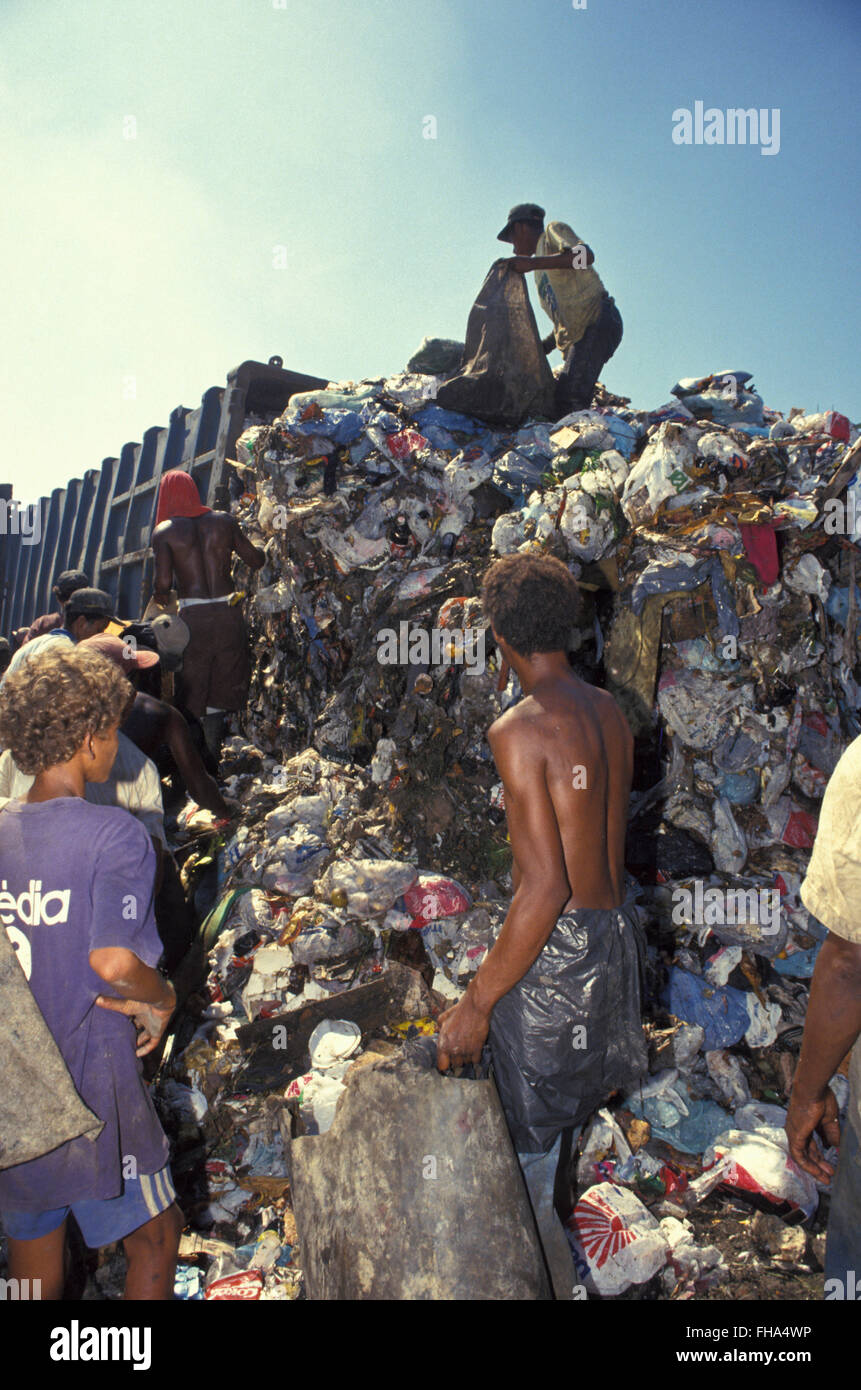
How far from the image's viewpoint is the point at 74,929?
1.43 m

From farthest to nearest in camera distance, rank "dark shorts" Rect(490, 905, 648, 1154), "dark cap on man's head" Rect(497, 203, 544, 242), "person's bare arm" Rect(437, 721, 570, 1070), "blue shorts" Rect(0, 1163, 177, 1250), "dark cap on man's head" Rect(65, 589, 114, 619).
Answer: "dark cap on man's head" Rect(497, 203, 544, 242)
"dark cap on man's head" Rect(65, 589, 114, 619)
"dark shorts" Rect(490, 905, 648, 1154)
"person's bare arm" Rect(437, 721, 570, 1070)
"blue shorts" Rect(0, 1163, 177, 1250)

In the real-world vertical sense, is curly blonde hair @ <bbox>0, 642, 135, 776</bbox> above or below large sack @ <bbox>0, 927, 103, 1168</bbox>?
above

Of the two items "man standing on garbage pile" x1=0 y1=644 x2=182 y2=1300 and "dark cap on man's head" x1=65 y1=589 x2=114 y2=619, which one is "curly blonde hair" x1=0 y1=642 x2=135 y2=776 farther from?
"dark cap on man's head" x1=65 y1=589 x2=114 y2=619

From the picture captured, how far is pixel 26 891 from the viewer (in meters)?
1.41

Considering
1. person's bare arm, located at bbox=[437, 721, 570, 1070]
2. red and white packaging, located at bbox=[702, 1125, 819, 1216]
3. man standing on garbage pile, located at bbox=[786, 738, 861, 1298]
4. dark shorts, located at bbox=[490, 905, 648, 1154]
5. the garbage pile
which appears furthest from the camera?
the garbage pile

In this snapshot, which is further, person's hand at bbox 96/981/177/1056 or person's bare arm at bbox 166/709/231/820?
person's bare arm at bbox 166/709/231/820

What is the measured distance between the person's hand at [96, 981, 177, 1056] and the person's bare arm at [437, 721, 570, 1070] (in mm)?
589

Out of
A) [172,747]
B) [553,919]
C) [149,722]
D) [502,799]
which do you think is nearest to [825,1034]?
[553,919]

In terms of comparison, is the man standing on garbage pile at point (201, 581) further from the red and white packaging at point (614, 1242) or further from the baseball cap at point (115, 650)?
the red and white packaging at point (614, 1242)

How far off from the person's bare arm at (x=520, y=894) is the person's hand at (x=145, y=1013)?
59cm

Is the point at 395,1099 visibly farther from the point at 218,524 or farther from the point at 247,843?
the point at 218,524

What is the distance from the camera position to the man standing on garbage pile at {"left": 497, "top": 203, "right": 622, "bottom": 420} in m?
4.79

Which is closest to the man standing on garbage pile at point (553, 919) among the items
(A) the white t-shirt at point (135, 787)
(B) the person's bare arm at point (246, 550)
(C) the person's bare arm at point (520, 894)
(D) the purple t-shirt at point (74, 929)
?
(C) the person's bare arm at point (520, 894)

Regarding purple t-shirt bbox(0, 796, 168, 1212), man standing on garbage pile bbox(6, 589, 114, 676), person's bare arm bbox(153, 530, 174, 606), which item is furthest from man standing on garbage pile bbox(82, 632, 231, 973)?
person's bare arm bbox(153, 530, 174, 606)
